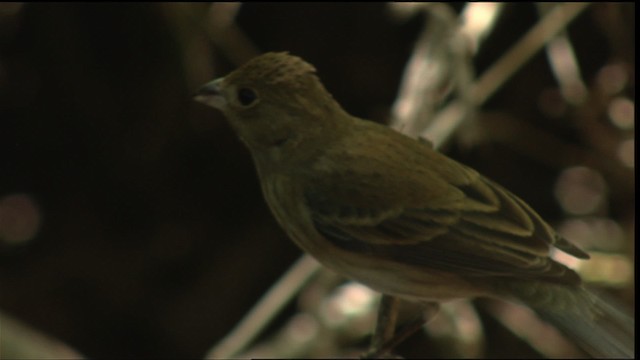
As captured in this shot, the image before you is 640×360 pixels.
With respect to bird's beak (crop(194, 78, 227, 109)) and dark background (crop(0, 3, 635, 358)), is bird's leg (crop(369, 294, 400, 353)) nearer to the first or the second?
bird's beak (crop(194, 78, 227, 109))

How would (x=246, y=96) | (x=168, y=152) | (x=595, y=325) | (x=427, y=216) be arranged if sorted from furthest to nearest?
(x=168, y=152), (x=427, y=216), (x=246, y=96), (x=595, y=325)

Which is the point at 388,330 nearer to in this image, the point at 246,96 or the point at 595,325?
the point at 595,325

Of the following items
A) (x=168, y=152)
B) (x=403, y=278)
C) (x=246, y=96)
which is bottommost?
(x=168, y=152)

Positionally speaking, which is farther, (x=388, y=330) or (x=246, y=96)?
(x=246, y=96)

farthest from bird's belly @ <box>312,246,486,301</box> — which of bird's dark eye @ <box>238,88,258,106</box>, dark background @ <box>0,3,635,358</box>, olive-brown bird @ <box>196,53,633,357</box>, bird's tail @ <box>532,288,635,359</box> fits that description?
dark background @ <box>0,3,635,358</box>

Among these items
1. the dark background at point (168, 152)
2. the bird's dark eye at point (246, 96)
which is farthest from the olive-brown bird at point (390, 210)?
the dark background at point (168, 152)

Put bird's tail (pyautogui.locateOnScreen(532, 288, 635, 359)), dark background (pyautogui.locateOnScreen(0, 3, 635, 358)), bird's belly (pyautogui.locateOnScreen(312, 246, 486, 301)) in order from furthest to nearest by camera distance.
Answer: dark background (pyautogui.locateOnScreen(0, 3, 635, 358))
bird's belly (pyautogui.locateOnScreen(312, 246, 486, 301))
bird's tail (pyautogui.locateOnScreen(532, 288, 635, 359))

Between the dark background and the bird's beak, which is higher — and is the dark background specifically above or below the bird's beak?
below

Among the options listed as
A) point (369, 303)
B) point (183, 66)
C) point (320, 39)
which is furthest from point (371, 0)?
point (369, 303)

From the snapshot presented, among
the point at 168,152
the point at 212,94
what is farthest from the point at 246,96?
the point at 168,152
